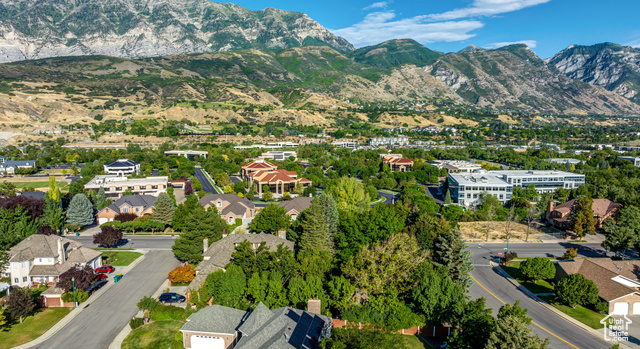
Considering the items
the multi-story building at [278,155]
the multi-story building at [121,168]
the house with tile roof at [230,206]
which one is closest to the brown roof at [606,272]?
the house with tile roof at [230,206]

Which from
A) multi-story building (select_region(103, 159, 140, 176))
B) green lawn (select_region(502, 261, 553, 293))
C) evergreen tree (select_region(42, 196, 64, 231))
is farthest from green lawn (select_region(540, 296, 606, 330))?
multi-story building (select_region(103, 159, 140, 176))

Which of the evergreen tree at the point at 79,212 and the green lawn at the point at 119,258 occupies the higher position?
the evergreen tree at the point at 79,212

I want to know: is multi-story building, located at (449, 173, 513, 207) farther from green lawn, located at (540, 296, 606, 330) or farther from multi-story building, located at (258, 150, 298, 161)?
multi-story building, located at (258, 150, 298, 161)

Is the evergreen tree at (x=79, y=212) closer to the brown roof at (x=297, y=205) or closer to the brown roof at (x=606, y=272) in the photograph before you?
the brown roof at (x=297, y=205)

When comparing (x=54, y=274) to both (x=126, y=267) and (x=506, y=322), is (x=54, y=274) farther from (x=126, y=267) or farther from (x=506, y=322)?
(x=506, y=322)

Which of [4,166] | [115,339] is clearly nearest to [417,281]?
[115,339]

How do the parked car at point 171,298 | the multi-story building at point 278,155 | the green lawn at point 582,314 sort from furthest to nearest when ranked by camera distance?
the multi-story building at point 278,155
the parked car at point 171,298
the green lawn at point 582,314
